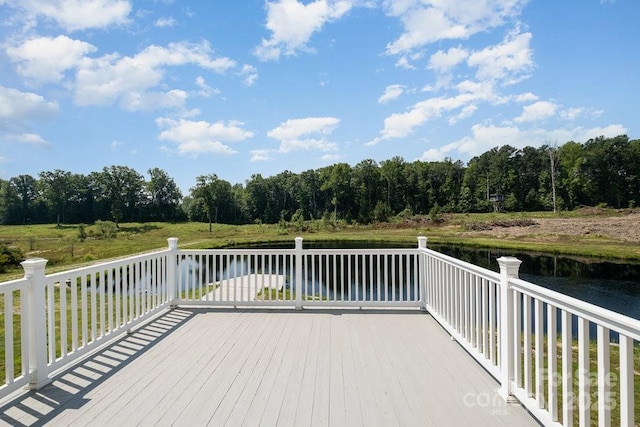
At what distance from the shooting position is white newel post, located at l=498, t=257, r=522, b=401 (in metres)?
2.38

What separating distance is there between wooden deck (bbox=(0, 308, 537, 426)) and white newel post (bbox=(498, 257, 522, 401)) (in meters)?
0.13

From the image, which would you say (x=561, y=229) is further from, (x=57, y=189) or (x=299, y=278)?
(x=57, y=189)

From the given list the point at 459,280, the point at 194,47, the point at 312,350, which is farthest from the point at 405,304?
the point at 194,47

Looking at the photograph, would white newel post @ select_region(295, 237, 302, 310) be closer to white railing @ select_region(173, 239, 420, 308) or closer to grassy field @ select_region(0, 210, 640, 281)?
white railing @ select_region(173, 239, 420, 308)

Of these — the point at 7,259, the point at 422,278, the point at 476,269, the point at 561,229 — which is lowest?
the point at 7,259

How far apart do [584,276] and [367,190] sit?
3881 centimetres

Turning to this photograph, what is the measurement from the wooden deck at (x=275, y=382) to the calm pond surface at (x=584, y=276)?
9308 millimetres

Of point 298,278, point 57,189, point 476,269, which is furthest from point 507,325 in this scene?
point 57,189

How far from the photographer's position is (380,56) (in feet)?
41.5

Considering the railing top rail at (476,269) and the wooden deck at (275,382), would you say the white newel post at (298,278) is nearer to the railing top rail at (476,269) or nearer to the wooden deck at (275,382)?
the wooden deck at (275,382)

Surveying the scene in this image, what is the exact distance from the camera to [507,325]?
2391mm


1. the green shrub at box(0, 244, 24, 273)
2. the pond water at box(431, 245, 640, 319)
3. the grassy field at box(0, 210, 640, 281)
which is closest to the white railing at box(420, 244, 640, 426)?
the pond water at box(431, 245, 640, 319)

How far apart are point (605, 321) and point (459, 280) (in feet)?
6.47

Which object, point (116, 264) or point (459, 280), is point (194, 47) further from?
point (459, 280)
